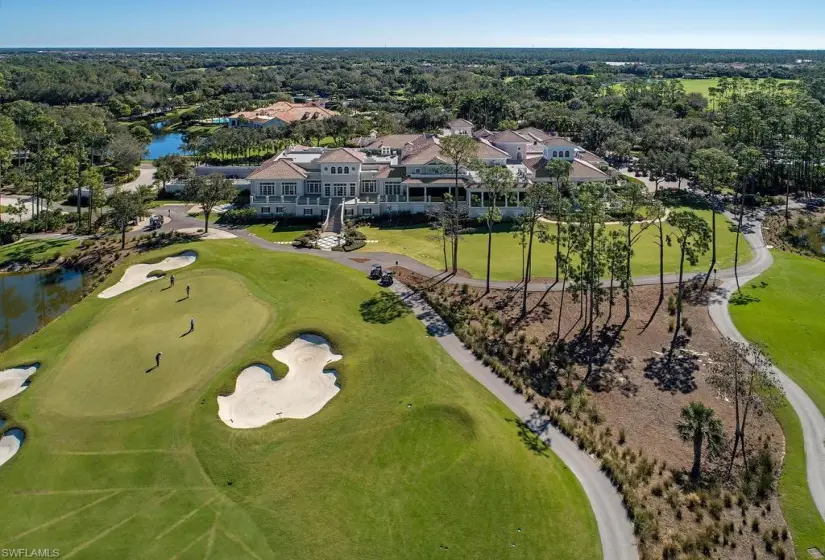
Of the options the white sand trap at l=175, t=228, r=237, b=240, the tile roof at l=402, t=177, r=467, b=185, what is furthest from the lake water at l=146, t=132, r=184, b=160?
the tile roof at l=402, t=177, r=467, b=185

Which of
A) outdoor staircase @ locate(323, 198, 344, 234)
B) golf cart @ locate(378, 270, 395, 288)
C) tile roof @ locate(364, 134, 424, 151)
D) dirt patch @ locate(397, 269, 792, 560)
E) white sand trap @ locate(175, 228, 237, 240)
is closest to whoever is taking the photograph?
dirt patch @ locate(397, 269, 792, 560)

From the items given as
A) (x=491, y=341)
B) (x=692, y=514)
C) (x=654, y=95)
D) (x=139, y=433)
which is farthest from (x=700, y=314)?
(x=654, y=95)

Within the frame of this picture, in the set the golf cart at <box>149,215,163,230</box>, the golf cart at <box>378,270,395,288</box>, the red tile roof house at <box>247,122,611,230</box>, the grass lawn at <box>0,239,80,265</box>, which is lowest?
the grass lawn at <box>0,239,80,265</box>

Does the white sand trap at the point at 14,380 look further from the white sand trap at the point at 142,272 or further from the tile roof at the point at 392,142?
the tile roof at the point at 392,142

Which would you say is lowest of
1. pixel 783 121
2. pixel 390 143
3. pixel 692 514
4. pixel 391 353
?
pixel 692 514

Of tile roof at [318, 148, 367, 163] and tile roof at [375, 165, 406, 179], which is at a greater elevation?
tile roof at [318, 148, 367, 163]

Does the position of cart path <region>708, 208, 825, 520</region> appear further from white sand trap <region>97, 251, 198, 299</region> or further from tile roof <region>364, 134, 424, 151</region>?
tile roof <region>364, 134, 424, 151</region>

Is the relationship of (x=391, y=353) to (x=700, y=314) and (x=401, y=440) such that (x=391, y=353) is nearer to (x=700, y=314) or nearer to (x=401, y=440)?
(x=401, y=440)
